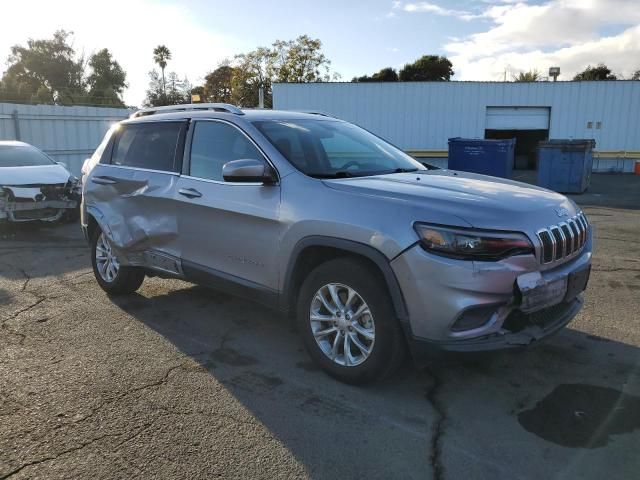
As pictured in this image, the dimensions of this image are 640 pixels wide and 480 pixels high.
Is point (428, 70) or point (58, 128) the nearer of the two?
point (58, 128)

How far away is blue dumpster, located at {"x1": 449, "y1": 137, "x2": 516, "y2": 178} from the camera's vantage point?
15.9 metres

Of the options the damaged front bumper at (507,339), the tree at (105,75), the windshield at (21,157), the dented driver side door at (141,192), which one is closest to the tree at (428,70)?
the tree at (105,75)

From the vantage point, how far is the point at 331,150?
4352 millimetres

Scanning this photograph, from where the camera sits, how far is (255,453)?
2.87 meters

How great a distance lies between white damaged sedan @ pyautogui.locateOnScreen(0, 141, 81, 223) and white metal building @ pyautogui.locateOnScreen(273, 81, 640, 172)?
13991 millimetres

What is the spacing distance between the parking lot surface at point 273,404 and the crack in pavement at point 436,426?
0.03 feet

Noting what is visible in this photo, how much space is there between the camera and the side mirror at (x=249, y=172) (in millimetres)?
3746

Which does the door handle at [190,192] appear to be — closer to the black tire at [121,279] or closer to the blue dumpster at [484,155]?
the black tire at [121,279]

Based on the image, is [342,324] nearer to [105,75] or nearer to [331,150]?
[331,150]

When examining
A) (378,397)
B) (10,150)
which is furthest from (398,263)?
(10,150)

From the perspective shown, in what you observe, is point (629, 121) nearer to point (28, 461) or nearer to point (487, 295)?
point (487, 295)

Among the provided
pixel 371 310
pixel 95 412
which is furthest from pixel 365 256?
pixel 95 412

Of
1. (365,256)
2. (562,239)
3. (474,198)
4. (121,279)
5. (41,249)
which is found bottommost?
(41,249)

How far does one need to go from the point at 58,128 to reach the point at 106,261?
11877 mm
